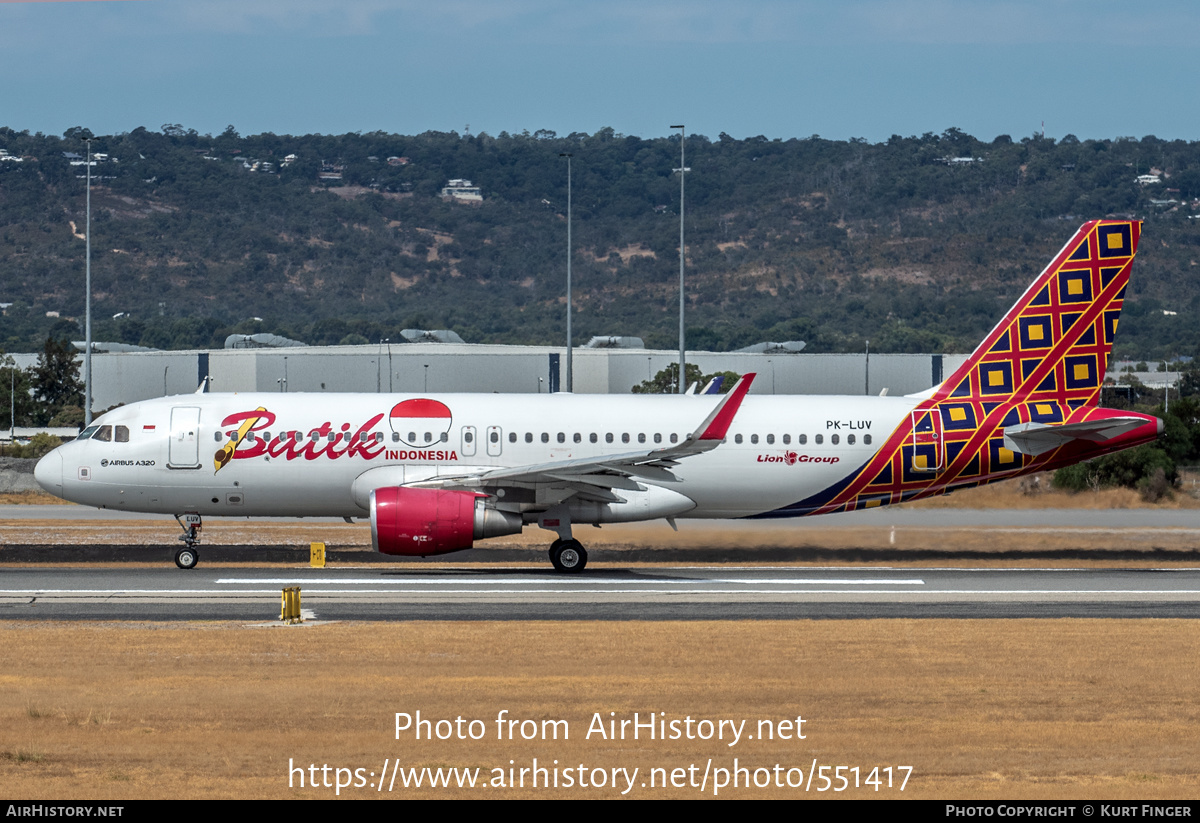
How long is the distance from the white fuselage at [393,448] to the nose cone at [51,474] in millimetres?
31

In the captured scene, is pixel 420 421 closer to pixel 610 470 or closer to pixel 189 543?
pixel 610 470

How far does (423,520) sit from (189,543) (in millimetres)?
6013

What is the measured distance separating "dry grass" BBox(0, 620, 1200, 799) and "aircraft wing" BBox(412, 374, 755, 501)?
6.06 meters

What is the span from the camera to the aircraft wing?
92.7 feet

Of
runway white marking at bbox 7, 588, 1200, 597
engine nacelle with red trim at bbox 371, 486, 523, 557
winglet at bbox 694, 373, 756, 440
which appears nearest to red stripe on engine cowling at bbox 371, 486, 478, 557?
engine nacelle with red trim at bbox 371, 486, 523, 557

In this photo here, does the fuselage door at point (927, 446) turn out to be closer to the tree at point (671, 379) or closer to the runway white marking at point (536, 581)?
the runway white marking at point (536, 581)

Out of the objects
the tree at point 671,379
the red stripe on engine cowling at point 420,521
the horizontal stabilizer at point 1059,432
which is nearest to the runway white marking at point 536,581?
the red stripe on engine cowling at point 420,521

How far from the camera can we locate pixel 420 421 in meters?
31.1

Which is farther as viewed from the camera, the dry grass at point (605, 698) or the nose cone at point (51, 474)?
the nose cone at point (51, 474)

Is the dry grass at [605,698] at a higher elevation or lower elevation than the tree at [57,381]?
lower

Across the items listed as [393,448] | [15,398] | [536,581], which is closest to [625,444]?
[536,581]

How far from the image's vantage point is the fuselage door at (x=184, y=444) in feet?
101

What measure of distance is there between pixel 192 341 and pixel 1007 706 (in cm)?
18962

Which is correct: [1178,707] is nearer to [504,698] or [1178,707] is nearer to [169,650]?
[504,698]
